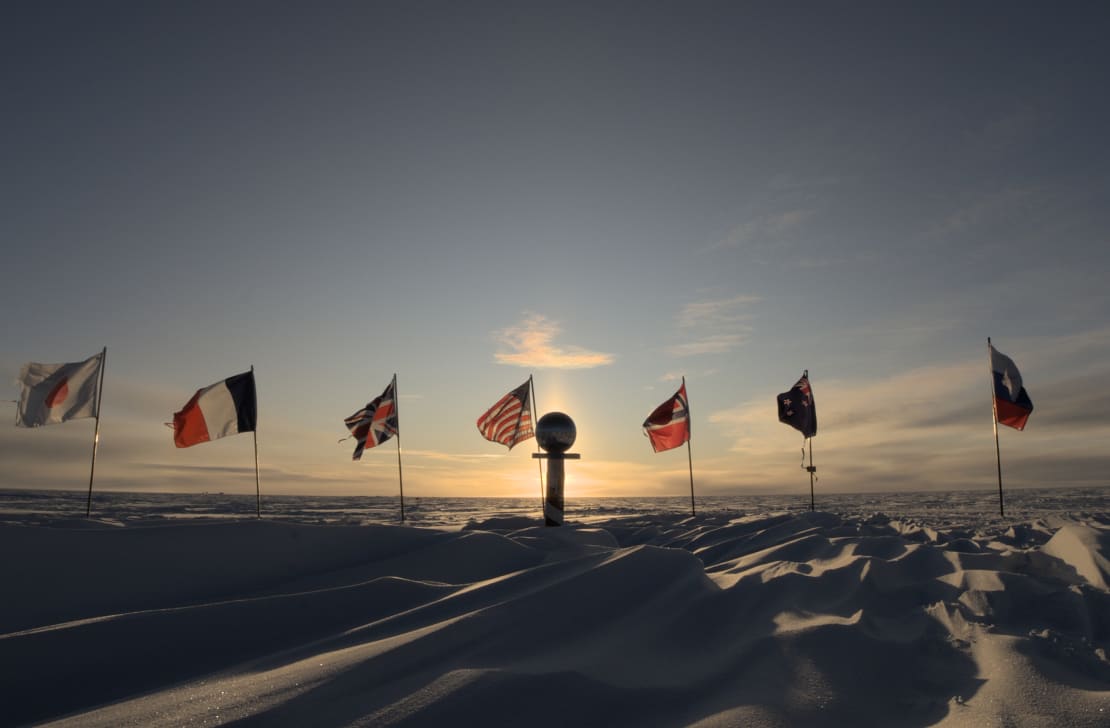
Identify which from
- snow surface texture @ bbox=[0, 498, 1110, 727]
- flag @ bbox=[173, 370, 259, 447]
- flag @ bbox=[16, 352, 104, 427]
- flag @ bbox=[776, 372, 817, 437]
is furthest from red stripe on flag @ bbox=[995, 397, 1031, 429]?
flag @ bbox=[16, 352, 104, 427]

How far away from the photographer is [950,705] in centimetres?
274

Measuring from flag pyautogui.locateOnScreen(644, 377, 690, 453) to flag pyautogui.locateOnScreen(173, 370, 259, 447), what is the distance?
935 centimetres

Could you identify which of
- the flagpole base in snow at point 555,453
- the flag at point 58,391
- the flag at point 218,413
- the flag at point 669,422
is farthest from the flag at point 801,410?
the flag at point 58,391

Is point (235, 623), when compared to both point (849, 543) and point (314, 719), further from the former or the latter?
point (849, 543)

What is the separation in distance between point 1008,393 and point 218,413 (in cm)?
1719

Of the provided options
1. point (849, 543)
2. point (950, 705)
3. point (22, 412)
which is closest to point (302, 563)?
point (950, 705)

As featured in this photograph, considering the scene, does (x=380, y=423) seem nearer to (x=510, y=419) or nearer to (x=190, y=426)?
(x=510, y=419)

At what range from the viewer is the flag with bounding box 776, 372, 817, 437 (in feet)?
55.4

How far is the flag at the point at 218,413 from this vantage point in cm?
1249

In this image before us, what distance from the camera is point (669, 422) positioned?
1683 cm

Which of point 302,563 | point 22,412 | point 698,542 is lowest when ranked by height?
point 698,542

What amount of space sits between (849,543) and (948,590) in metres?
2.98

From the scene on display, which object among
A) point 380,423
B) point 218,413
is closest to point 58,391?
point 218,413

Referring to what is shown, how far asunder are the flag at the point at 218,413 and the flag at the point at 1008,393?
16.4m
